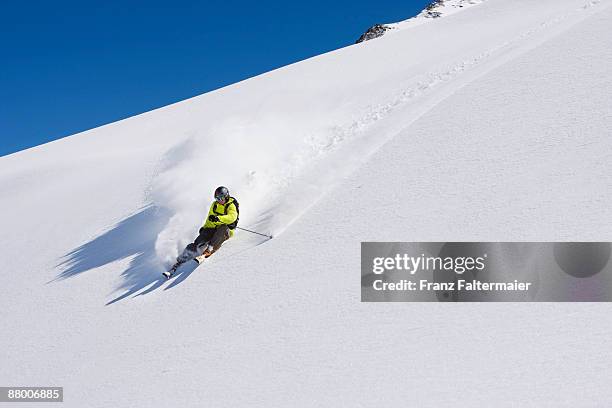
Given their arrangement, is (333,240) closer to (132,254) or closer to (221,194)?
(221,194)

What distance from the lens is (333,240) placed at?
680 centimetres

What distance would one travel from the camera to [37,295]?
7.77 m

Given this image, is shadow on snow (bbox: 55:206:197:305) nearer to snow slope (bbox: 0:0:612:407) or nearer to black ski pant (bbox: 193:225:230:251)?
snow slope (bbox: 0:0:612:407)

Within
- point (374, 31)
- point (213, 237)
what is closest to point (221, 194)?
point (213, 237)

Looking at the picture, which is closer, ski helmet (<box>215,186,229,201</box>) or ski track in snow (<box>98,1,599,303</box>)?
ski helmet (<box>215,186,229,201</box>)

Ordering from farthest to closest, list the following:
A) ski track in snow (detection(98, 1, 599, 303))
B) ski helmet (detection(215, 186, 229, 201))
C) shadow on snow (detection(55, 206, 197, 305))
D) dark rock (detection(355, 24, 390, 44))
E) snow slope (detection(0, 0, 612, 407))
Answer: dark rock (detection(355, 24, 390, 44)) → ski track in snow (detection(98, 1, 599, 303)) → ski helmet (detection(215, 186, 229, 201)) → shadow on snow (detection(55, 206, 197, 305)) → snow slope (detection(0, 0, 612, 407))

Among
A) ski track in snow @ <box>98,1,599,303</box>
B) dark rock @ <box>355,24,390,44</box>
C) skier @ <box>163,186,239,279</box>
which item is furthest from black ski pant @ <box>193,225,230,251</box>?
dark rock @ <box>355,24,390,44</box>

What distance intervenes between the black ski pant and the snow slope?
171 mm

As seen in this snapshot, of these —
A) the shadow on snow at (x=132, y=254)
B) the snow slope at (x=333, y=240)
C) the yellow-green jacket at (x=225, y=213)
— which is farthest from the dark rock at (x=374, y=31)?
the yellow-green jacket at (x=225, y=213)

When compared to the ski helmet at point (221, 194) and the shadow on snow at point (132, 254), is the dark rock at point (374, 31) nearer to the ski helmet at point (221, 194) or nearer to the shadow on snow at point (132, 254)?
the shadow on snow at point (132, 254)

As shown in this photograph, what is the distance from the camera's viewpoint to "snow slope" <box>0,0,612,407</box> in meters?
4.67

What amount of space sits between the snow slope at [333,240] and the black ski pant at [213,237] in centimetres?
17

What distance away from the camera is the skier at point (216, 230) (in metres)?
7.30

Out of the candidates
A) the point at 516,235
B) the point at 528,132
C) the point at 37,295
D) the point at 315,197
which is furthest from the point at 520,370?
the point at 37,295
